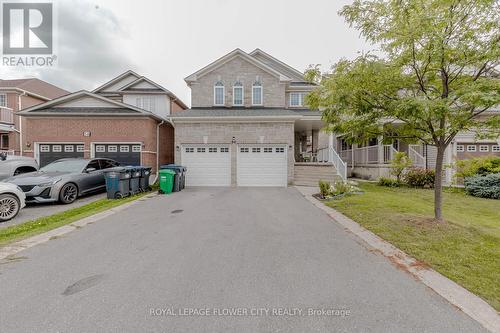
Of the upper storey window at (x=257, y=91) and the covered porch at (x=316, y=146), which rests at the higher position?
the upper storey window at (x=257, y=91)

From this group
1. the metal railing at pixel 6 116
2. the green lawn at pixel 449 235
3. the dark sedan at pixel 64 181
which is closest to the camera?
the green lawn at pixel 449 235

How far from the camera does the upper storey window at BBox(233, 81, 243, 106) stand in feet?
48.8

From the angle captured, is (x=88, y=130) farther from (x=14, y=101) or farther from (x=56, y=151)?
(x=14, y=101)

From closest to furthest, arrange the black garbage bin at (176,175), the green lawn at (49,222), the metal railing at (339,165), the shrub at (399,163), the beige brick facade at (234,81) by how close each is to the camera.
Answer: the green lawn at (49,222)
the black garbage bin at (176,175)
the shrub at (399,163)
the metal railing at (339,165)
the beige brick facade at (234,81)

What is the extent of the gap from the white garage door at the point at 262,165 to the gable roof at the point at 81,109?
6.04 meters

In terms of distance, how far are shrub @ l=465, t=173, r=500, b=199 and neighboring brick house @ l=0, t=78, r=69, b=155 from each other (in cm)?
2651

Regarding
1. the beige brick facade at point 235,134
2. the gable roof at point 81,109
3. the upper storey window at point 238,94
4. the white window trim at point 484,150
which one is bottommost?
the white window trim at point 484,150

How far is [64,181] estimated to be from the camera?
8.11 m

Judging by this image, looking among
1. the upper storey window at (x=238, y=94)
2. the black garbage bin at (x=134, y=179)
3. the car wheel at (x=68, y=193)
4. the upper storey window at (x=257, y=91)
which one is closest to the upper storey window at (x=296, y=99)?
the upper storey window at (x=257, y=91)

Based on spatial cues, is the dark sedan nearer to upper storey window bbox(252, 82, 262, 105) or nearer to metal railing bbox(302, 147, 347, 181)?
upper storey window bbox(252, 82, 262, 105)

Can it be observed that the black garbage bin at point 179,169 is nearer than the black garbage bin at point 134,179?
No

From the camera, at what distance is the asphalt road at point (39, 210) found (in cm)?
617

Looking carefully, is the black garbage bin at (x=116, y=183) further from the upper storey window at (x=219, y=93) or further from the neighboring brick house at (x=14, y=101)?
the neighboring brick house at (x=14, y=101)

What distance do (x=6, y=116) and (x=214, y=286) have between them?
79.6 feet
